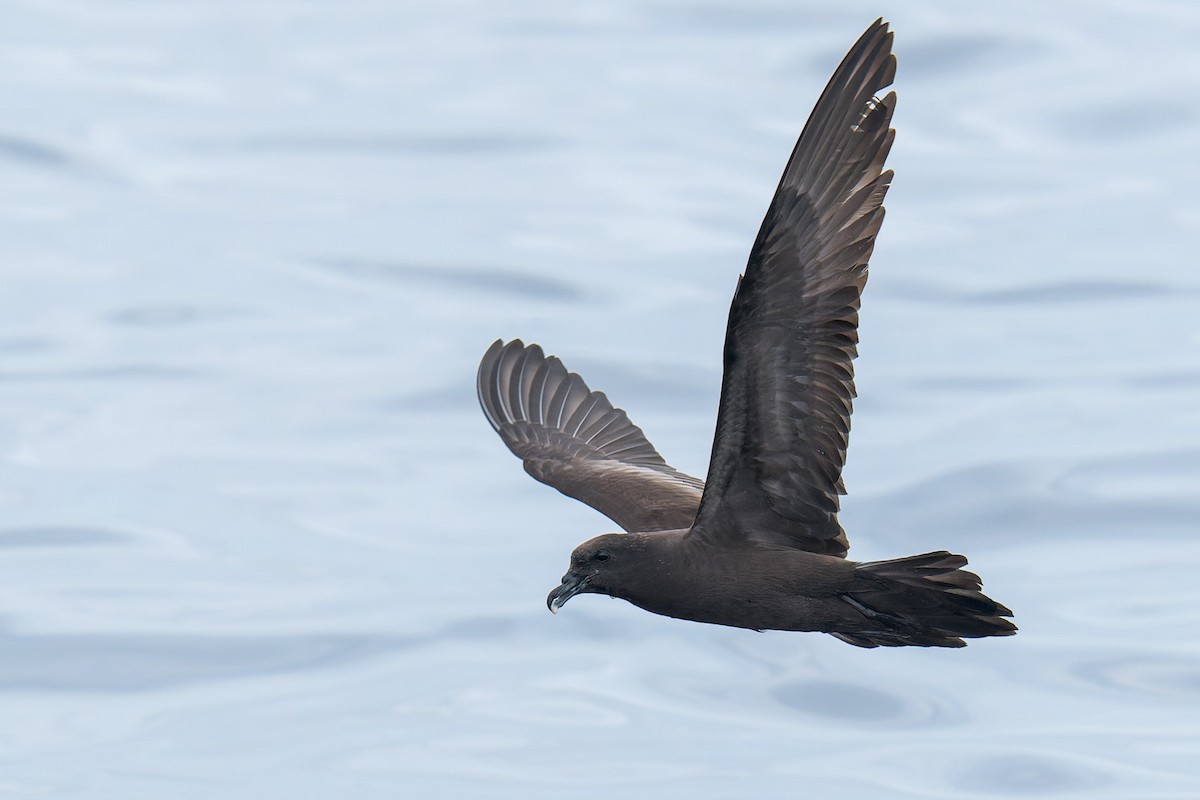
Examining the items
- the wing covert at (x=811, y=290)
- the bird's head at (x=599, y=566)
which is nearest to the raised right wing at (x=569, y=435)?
the bird's head at (x=599, y=566)

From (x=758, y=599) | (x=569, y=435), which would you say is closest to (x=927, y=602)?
(x=758, y=599)

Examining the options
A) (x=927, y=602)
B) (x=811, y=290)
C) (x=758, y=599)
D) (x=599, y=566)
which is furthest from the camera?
(x=599, y=566)

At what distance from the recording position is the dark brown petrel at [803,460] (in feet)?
27.3

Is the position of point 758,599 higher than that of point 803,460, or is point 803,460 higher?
point 803,460

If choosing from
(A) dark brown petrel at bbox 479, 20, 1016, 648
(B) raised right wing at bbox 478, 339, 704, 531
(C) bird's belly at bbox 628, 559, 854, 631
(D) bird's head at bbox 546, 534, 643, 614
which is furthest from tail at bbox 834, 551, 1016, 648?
(B) raised right wing at bbox 478, 339, 704, 531

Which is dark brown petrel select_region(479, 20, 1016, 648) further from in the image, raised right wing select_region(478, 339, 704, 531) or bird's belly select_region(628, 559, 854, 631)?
raised right wing select_region(478, 339, 704, 531)

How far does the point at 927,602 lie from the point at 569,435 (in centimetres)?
332

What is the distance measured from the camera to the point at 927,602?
8.59 m

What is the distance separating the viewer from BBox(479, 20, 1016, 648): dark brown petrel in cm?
832

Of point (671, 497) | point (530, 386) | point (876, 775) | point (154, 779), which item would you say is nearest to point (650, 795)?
point (876, 775)

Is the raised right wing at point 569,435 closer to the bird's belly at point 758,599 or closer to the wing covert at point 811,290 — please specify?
the bird's belly at point 758,599

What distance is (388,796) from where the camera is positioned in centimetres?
1789

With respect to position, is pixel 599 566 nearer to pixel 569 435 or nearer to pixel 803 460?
pixel 803 460

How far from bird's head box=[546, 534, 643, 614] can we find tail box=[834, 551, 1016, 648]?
86cm
